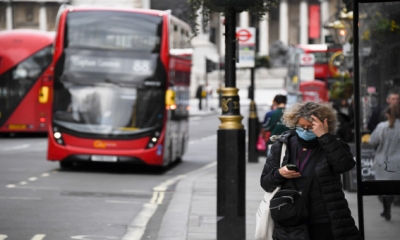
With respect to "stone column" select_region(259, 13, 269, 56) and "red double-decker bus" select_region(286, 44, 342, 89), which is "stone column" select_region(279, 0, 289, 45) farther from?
"red double-decker bus" select_region(286, 44, 342, 89)

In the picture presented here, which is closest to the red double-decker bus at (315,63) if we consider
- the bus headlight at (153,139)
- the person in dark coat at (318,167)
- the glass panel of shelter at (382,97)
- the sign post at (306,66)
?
the sign post at (306,66)

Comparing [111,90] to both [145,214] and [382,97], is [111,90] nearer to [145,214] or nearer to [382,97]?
[145,214]

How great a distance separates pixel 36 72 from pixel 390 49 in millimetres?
26303

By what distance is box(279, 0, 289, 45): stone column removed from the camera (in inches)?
4427

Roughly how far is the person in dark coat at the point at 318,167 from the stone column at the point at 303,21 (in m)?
105

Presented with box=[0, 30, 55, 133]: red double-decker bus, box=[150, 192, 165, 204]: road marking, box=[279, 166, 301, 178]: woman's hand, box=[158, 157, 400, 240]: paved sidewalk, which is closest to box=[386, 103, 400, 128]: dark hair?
box=[158, 157, 400, 240]: paved sidewalk

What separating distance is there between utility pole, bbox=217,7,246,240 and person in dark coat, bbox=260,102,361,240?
2.25 meters

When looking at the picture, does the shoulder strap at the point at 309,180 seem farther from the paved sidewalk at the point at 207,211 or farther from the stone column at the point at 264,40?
the stone column at the point at 264,40

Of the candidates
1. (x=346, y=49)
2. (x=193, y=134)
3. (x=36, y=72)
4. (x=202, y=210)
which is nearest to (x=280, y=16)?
(x=193, y=134)

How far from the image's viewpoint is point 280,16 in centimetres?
11350

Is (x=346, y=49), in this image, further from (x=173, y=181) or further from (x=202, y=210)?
(x=202, y=210)

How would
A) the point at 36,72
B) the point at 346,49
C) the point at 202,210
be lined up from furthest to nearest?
1. the point at 36,72
2. the point at 346,49
3. the point at 202,210

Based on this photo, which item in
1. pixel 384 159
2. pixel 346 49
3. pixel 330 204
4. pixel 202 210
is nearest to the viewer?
pixel 330 204

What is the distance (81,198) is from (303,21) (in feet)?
321
